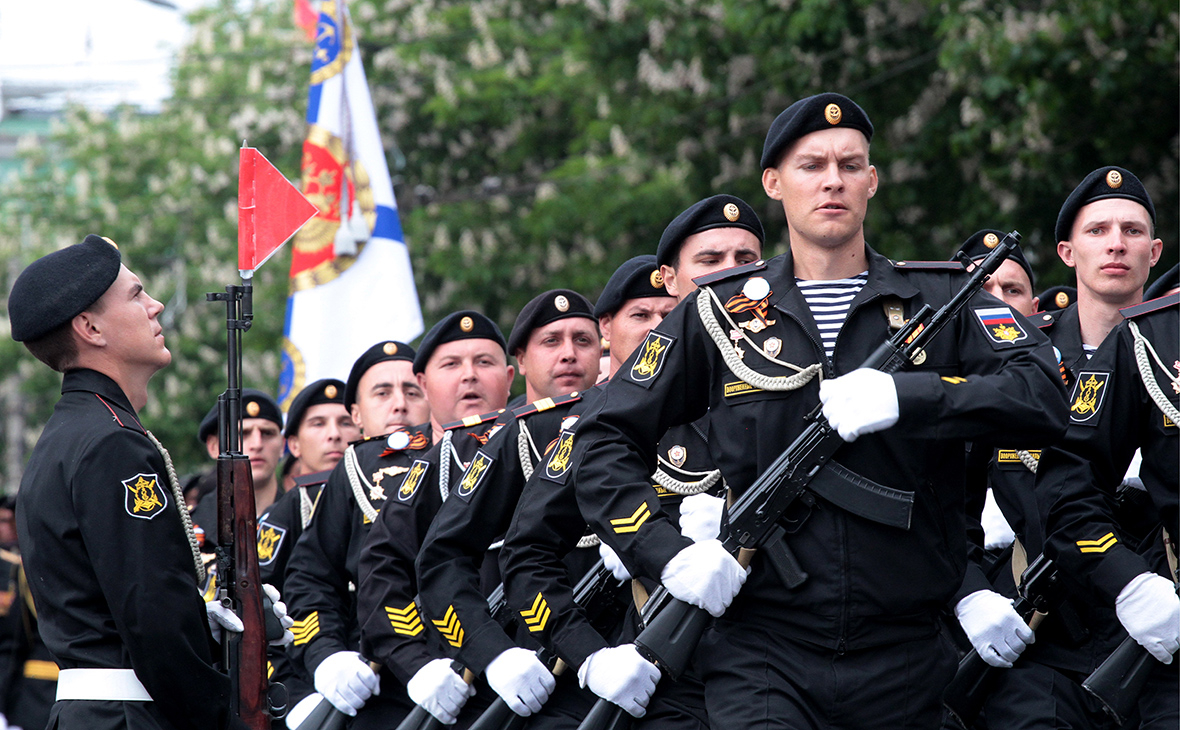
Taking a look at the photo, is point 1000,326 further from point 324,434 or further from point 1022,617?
point 324,434

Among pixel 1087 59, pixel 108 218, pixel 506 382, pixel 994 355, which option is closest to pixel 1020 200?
pixel 1087 59

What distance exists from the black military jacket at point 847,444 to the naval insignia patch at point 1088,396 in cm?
83

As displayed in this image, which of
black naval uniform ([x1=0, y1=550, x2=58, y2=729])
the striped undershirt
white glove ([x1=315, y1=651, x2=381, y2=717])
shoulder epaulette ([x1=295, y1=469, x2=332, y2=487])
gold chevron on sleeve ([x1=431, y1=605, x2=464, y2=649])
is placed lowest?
black naval uniform ([x1=0, y1=550, x2=58, y2=729])

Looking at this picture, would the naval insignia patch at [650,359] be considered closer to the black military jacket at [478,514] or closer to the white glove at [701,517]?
the white glove at [701,517]

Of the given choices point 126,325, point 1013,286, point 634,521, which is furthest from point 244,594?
point 1013,286

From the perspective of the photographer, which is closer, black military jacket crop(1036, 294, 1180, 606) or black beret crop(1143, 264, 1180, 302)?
black military jacket crop(1036, 294, 1180, 606)

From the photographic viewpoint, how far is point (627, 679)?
15.2 ft

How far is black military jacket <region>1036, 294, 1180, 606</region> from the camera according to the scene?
4.86 metres

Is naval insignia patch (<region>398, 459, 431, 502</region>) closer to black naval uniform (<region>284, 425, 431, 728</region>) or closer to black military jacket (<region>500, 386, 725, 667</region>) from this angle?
black naval uniform (<region>284, 425, 431, 728</region>)

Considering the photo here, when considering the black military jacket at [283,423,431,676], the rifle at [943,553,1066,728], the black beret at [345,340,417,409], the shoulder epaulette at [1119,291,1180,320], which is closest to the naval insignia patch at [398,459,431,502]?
the black military jacket at [283,423,431,676]

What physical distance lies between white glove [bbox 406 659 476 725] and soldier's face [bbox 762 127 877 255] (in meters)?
2.33

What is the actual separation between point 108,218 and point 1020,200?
47.7ft

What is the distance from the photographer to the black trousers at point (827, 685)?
13.3ft

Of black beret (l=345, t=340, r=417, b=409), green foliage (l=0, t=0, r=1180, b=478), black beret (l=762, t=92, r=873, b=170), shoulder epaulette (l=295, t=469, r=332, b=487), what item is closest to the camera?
black beret (l=762, t=92, r=873, b=170)
